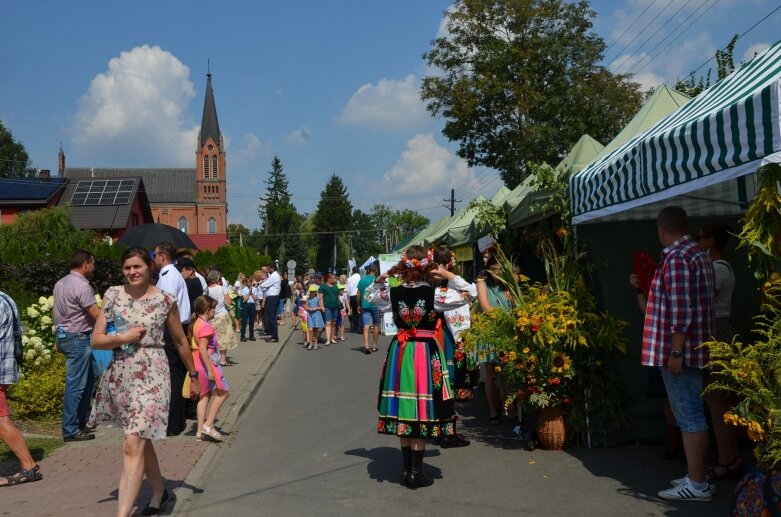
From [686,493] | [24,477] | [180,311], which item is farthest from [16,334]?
[686,493]

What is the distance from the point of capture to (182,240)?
12430 mm

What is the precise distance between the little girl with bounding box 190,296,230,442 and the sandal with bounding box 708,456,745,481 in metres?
5.11

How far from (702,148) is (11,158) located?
89.0 metres

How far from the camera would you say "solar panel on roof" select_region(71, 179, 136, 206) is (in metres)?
56.8

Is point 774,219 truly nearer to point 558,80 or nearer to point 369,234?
point 558,80

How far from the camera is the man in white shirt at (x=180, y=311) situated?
859 centimetres

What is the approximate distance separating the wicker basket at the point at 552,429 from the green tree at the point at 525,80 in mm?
18395

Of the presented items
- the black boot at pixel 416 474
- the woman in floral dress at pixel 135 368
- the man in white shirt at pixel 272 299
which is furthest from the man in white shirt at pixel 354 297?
the woman in floral dress at pixel 135 368

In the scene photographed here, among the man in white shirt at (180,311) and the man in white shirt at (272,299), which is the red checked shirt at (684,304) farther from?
the man in white shirt at (272,299)

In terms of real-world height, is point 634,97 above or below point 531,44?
below

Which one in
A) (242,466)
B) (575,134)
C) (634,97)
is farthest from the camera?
(634,97)

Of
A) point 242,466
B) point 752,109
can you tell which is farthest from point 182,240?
point 752,109

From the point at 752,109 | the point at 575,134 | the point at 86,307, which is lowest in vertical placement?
the point at 86,307

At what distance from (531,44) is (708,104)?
2122cm
